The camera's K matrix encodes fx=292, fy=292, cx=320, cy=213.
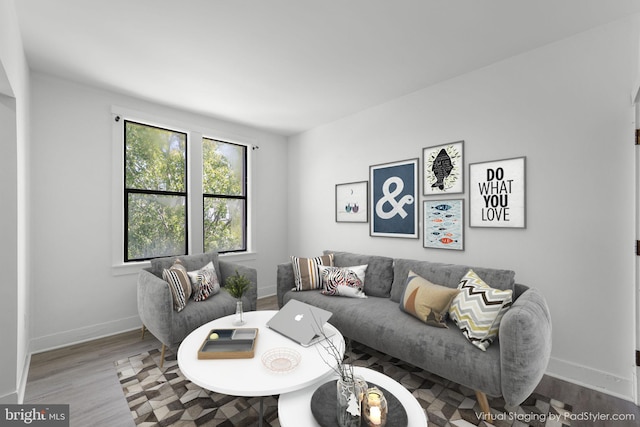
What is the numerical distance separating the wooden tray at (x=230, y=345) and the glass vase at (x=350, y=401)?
709mm

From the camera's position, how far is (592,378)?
2105mm

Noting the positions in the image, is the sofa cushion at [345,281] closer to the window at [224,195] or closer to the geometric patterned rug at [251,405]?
the geometric patterned rug at [251,405]

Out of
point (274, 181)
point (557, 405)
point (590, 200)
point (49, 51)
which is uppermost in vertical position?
point (49, 51)

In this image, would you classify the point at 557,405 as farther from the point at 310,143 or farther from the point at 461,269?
the point at 310,143

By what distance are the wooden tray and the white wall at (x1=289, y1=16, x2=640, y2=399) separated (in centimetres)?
201

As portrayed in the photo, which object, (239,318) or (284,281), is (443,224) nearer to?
(284,281)

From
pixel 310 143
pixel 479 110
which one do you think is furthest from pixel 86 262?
pixel 479 110

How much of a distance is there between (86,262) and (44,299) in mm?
438

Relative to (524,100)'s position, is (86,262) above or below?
below

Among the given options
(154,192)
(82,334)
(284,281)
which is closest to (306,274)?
(284,281)

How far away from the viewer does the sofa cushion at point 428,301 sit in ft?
7.02

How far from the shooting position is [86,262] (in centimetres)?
295

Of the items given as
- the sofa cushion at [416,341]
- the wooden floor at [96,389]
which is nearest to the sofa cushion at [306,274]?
the sofa cushion at [416,341]

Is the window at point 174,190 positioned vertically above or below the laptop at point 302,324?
above
